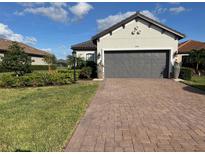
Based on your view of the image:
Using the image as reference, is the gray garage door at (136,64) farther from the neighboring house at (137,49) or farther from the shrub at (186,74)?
the shrub at (186,74)

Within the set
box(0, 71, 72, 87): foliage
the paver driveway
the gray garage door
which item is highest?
the gray garage door

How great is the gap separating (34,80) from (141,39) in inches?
396

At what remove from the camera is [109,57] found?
59.1 ft

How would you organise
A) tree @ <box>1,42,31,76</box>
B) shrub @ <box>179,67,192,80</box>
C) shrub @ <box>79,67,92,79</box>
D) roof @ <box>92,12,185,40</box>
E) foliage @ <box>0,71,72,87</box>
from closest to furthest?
foliage @ <box>0,71,72,87</box>, tree @ <box>1,42,31,76</box>, shrub @ <box>179,67,192,80</box>, roof @ <box>92,12,185,40</box>, shrub @ <box>79,67,92,79</box>

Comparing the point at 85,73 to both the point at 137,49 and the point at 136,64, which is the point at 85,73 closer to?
the point at 136,64

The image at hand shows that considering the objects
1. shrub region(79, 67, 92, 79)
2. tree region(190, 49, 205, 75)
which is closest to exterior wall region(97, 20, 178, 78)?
shrub region(79, 67, 92, 79)

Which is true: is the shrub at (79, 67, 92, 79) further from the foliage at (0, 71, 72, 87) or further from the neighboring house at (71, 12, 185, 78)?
the foliage at (0, 71, 72, 87)

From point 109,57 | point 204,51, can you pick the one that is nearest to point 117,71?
point 109,57

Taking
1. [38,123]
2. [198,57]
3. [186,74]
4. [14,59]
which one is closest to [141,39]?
[186,74]

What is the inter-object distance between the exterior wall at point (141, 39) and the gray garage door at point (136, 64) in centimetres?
53

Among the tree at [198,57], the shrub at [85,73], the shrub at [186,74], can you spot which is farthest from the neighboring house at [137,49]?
the tree at [198,57]

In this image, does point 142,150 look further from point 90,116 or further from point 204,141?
point 90,116

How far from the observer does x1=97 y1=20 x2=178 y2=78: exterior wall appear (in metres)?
17.3

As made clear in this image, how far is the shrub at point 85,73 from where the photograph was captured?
58.0 feet
